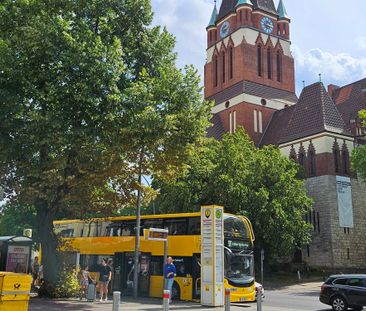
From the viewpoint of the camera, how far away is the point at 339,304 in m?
17.3

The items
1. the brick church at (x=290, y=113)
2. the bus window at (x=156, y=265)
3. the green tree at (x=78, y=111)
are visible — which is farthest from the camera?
the brick church at (x=290, y=113)

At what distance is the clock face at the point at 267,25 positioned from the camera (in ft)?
Result: 207

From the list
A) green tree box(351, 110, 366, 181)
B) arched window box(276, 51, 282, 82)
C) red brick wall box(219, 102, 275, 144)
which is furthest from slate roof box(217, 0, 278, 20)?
green tree box(351, 110, 366, 181)

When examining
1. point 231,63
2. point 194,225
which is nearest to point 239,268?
point 194,225

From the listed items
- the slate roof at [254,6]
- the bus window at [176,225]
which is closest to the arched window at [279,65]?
the slate roof at [254,6]

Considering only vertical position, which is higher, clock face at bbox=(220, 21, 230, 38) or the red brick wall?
clock face at bbox=(220, 21, 230, 38)

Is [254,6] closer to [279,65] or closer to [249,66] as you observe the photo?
[279,65]

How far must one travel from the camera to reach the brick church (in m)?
45.8

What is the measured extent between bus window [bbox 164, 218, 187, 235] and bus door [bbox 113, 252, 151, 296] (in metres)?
1.72

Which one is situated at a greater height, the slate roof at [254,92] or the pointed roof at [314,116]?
the slate roof at [254,92]

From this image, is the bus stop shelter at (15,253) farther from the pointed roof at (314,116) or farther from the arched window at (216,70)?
the arched window at (216,70)

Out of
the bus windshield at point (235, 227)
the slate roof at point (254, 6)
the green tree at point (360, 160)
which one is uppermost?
the slate roof at point (254, 6)

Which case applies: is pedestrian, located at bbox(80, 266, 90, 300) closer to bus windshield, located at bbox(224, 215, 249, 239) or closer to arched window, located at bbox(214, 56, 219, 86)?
bus windshield, located at bbox(224, 215, 249, 239)

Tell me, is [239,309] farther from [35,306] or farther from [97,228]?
[97,228]
